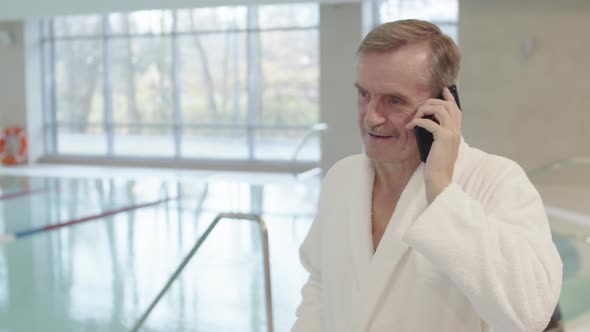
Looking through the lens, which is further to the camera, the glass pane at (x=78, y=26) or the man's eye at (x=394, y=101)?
the glass pane at (x=78, y=26)

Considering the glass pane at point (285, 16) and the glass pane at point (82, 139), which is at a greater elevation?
the glass pane at point (285, 16)

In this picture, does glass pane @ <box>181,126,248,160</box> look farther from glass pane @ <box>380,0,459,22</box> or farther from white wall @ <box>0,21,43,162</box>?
glass pane @ <box>380,0,459,22</box>

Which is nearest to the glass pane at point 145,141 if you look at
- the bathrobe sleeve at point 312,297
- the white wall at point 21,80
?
the white wall at point 21,80

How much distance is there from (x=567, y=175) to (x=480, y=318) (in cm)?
1022

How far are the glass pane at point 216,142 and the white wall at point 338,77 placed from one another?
3119mm

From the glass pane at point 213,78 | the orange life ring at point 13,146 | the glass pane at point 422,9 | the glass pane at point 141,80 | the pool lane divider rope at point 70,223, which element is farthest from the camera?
the glass pane at point 141,80

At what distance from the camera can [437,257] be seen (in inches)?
58.1

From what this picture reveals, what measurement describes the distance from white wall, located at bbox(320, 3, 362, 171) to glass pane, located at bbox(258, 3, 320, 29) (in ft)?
6.97

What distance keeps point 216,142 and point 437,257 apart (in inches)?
579

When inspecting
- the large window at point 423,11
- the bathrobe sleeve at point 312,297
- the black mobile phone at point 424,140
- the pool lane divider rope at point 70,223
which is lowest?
the pool lane divider rope at point 70,223

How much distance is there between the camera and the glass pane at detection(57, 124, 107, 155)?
1707 centimetres

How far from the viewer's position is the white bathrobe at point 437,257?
1455mm

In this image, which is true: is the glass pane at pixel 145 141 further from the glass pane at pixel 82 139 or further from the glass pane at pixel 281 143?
the glass pane at pixel 281 143

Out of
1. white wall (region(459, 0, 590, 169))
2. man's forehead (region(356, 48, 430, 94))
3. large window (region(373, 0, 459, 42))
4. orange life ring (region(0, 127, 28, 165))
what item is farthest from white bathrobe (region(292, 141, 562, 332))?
orange life ring (region(0, 127, 28, 165))
